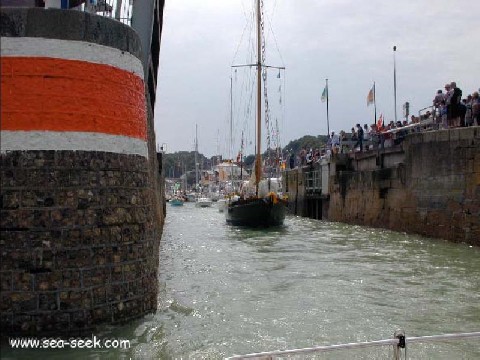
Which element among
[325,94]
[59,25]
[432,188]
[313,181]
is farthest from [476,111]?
[325,94]

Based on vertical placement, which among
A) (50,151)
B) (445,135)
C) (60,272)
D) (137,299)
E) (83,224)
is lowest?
(137,299)

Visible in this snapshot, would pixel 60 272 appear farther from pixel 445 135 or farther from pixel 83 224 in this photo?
pixel 445 135

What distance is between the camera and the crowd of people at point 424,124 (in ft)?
63.4

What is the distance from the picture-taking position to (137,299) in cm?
717

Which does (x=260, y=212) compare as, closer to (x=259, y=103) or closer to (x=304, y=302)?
(x=259, y=103)

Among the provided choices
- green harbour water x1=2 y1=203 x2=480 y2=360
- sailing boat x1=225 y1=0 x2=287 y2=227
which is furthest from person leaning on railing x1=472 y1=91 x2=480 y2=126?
sailing boat x1=225 y1=0 x2=287 y2=227

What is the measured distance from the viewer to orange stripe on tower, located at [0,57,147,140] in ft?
20.1

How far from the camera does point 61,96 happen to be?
634 cm

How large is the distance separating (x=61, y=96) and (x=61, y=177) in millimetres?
946

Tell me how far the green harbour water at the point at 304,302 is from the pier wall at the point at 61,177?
457mm

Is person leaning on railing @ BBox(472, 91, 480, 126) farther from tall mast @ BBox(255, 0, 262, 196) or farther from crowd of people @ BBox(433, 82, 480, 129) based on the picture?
tall mast @ BBox(255, 0, 262, 196)

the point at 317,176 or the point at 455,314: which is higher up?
the point at 317,176

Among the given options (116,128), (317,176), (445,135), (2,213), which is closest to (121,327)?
(2,213)

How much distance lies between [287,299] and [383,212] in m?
16.3
